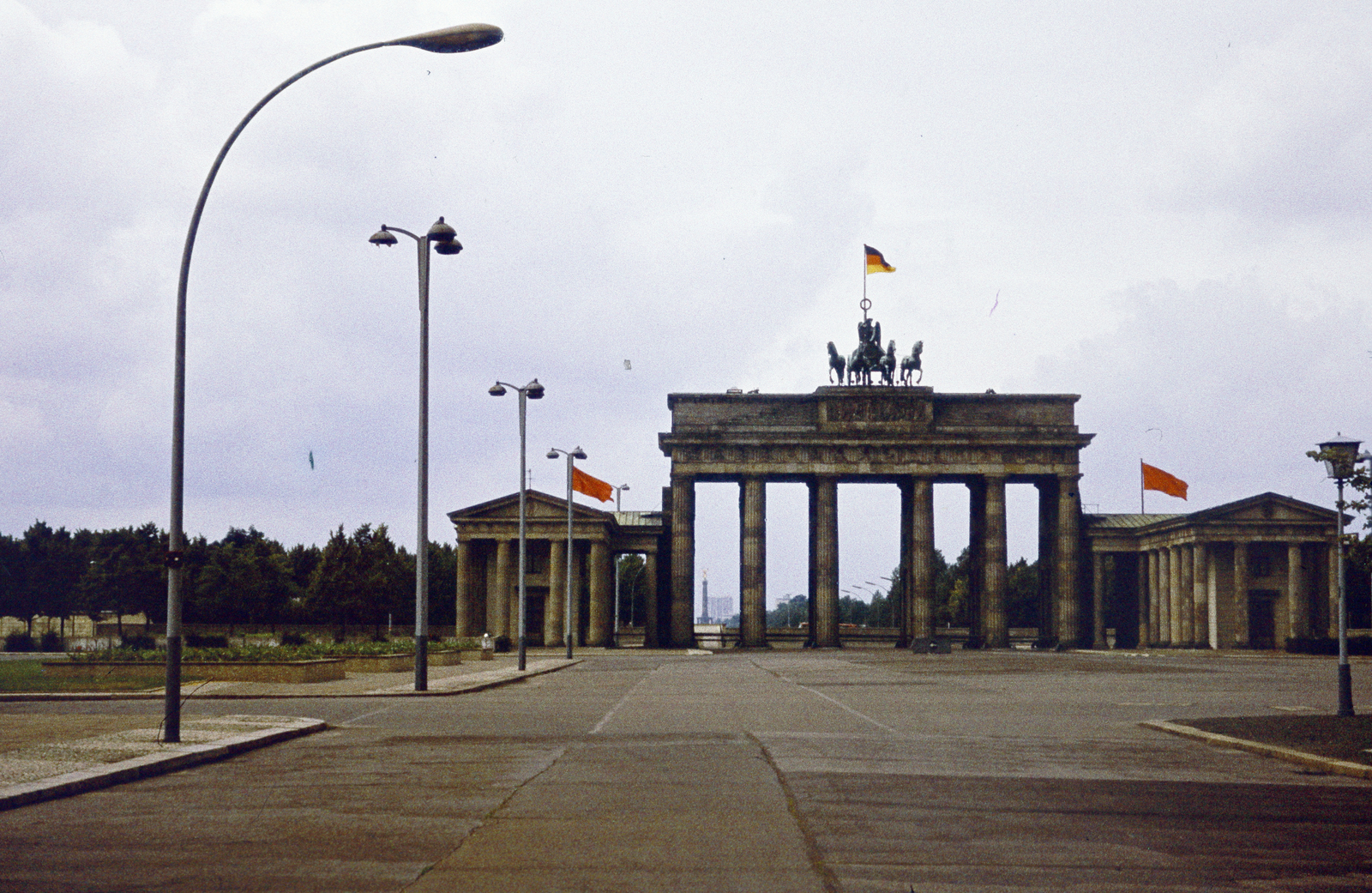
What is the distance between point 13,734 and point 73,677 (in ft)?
58.3

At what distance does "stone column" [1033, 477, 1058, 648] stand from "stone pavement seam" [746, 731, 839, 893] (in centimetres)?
8279

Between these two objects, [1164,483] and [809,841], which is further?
[1164,483]

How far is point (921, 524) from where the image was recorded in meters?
94.6

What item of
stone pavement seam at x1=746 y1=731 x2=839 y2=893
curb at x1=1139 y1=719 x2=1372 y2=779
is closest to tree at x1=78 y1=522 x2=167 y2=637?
curb at x1=1139 y1=719 x2=1372 y2=779

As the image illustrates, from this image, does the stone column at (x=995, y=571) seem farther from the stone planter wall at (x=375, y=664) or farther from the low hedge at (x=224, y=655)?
the low hedge at (x=224, y=655)

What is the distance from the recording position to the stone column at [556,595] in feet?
314

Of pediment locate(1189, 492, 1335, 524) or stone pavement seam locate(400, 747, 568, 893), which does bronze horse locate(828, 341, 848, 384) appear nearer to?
pediment locate(1189, 492, 1335, 524)

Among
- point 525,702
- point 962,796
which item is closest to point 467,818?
point 962,796

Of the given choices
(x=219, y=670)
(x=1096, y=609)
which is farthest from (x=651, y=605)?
(x=219, y=670)

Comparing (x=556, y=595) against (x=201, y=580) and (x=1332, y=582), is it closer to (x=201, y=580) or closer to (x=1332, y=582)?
(x=201, y=580)

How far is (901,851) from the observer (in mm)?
9953

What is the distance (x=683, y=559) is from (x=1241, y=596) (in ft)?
125

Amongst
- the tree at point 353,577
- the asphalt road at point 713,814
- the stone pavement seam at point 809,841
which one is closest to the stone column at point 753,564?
the tree at point 353,577

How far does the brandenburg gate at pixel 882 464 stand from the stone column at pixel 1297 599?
14232mm
